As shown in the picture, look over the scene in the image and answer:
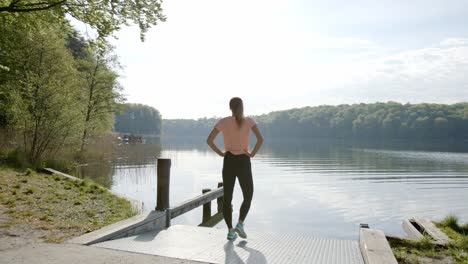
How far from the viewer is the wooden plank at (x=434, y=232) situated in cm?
612

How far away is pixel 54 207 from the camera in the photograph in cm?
797

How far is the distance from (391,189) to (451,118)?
10700 centimetres

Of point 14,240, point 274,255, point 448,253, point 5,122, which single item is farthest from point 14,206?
point 5,122

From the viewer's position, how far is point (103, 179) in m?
18.9

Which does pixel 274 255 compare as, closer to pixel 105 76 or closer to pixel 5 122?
pixel 5 122

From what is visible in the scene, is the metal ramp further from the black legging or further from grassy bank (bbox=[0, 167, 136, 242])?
grassy bank (bbox=[0, 167, 136, 242])

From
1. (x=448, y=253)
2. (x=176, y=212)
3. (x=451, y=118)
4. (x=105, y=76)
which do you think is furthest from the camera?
(x=451, y=118)

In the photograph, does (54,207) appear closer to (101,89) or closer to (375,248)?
(375,248)

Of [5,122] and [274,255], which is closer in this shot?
[274,255]

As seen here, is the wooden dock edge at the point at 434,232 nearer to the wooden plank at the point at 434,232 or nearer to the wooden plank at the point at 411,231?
the wooden plank at the point at 434,232

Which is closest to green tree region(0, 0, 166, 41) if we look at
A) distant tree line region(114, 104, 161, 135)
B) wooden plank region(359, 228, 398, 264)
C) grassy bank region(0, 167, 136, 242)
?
grassy bank region(0, 167, 136, 242)

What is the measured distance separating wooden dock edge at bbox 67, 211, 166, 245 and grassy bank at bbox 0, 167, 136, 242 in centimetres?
46

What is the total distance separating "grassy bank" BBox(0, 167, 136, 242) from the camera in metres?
5.84

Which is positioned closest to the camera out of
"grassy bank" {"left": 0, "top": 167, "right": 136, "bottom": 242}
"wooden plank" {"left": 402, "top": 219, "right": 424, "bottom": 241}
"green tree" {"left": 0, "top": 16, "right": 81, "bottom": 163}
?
"grassy bank" {"left": 0, "top": 167, "right": 136, "bottom": 242}
